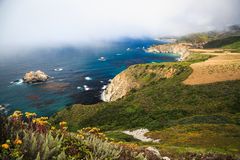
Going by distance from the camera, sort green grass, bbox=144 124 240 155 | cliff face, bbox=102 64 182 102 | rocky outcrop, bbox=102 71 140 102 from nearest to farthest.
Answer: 1. green grass, bbox=144 124 240 155
2. cliff face, bbox=102 64 182 102
3. rocky outcrop, bbox=102 71 140 102

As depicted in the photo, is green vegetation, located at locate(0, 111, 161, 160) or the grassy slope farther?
the grassy slope

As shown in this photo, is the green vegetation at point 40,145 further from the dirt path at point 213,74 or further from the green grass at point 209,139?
Result: the dirt path at point 213,74

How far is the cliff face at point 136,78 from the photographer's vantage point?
Answer: 464 feet

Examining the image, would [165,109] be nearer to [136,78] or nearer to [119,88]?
[119,88]

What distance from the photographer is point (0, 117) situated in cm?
934

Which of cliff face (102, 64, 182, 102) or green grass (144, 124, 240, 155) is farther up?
green grass (144, 124, 240, 155)

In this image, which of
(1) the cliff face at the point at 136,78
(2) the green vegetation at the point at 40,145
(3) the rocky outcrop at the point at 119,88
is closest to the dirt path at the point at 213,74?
(1) the cliff face at the point at 136,78

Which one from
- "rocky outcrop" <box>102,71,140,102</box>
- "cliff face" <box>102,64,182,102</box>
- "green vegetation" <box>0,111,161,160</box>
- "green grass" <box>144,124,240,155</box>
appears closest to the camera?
"green vegetation" <box>0,111,161,160</box>

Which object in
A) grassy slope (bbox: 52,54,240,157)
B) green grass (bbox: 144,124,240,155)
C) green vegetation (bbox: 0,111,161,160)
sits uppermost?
green vegetation (bbox: 0,111,161,160)

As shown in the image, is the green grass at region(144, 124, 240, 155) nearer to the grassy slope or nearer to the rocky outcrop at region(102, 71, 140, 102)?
the grassy slope

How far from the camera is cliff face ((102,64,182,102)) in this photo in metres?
142

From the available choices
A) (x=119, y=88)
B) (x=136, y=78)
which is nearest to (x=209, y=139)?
(x=119, y=88)

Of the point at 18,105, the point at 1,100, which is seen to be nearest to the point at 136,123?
the point at 18,105

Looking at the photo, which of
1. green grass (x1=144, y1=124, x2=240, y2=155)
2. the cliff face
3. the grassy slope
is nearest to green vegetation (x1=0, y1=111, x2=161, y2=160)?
green grass (x1=144, y1=124, x2=240, y2=155)
